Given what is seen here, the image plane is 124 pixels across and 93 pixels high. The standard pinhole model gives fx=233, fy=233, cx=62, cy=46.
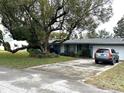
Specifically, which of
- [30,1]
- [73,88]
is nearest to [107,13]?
[30,1]

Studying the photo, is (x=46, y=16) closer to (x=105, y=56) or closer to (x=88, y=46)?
(x=105, y=56)

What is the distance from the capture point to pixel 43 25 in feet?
85.1

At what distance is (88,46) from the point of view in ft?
112

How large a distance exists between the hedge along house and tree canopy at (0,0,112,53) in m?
5.20

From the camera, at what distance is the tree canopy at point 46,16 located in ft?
79.3

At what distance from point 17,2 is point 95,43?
13933mm

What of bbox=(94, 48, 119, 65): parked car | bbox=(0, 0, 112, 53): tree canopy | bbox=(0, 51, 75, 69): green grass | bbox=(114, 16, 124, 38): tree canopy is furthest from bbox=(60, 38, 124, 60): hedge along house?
bbox=(114, 16, 124, 38): tree canopy

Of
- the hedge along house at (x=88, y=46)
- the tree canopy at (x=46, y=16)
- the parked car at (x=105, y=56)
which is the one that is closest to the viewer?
the parked car at (x=105, y=56)

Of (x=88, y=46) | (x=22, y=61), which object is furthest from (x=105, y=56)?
(x=88, y=46)

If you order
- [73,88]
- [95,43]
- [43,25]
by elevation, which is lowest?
[73,88]

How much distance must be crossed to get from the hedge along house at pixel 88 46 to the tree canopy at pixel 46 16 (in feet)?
17.1

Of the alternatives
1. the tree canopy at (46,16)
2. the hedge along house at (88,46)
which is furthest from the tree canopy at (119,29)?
the tree canopy at (46,16)

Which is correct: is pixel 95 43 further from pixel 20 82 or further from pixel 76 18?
pixel 20 82

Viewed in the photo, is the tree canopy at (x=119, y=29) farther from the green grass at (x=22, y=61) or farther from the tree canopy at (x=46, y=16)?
the green grass at (x=22, y=61)
